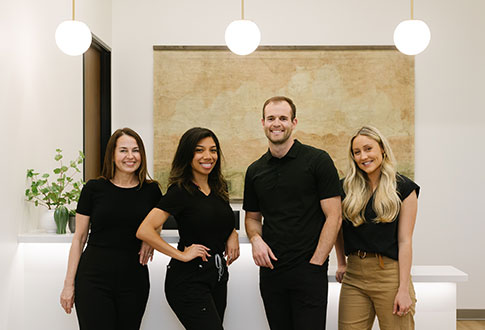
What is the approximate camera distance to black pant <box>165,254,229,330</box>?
2.16 meters

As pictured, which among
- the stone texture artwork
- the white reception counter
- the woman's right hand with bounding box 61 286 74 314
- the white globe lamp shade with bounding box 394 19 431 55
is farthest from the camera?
the stone texture artwork

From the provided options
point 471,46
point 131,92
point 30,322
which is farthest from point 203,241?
point 471,46

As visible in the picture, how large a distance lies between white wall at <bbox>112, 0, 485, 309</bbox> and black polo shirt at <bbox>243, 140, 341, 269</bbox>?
282cm

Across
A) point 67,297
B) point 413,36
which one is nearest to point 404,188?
point 67,297

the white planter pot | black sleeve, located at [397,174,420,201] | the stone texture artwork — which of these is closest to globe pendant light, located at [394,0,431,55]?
the stone texture artwork

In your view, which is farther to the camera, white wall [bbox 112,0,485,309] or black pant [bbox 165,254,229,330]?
white wall [bbox 112,0,485,309]

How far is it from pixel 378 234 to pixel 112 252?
1.22 metres

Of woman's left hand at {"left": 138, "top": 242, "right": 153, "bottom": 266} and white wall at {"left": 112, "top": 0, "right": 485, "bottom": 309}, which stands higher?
white wall at {"left": 112, "top": 0, "right": 485, "bottom": 309}

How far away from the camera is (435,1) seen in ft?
16.1

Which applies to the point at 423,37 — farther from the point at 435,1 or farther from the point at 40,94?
the point at 40,94

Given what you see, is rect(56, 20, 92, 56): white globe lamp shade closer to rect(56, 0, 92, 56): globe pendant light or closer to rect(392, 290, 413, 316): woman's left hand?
rect(56, 0, 92, 56): globe pendant light

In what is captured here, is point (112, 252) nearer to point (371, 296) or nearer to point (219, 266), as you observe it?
point (219, 266)

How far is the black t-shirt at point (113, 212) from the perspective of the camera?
2229mm

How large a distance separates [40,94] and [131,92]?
5.60ft
